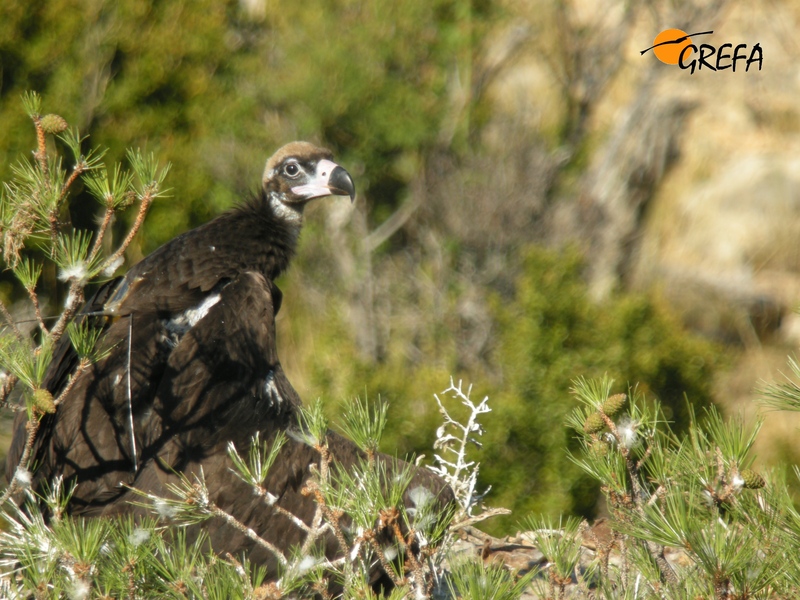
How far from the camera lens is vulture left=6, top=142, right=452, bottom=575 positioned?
2988 mm

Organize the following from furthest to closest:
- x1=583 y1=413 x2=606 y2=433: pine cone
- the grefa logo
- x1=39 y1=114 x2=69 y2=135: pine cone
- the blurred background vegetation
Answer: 1. the grefa logo
2. the blurred background vegetation
3. x1=39 y1=114 x2=69 y2=135: pine cone
4. x1=583 y1=413 x2=606 y2=433: pine cone

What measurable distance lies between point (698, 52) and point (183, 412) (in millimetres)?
12079

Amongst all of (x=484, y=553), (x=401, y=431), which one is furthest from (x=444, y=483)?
(x=401, y=431)

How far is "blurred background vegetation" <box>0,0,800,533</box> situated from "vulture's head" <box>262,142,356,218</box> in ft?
17.9

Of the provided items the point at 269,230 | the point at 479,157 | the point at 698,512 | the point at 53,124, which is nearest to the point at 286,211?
the point at 269,230

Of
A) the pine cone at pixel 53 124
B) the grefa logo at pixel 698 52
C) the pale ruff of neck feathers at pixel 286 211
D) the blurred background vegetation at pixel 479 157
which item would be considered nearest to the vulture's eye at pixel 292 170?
the pale ruff of neck feathers at pixel 286 211

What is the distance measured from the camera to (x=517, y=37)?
13.8 m

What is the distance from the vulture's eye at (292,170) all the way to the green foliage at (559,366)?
4917 millimetres

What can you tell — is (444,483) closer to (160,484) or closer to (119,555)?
(160,484)

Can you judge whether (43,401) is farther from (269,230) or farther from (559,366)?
(559,366)

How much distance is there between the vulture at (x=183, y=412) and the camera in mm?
2988

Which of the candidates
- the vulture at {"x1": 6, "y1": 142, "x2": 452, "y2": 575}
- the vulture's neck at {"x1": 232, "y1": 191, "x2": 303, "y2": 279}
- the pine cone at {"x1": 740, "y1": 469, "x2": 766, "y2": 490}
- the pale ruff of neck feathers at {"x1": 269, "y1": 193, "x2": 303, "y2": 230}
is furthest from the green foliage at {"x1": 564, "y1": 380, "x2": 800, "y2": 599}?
the pale ruff of neck feathers at {"x1": 269, "y1": 193, "x2": 303, "y2": 230}

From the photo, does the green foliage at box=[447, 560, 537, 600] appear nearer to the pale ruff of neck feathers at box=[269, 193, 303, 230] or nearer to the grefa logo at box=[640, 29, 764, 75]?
the pale ruff of neck feathers at box=[269, 193, 303, 230]

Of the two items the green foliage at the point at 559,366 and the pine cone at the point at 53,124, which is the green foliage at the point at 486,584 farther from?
the green foliage at the point at 559,366
